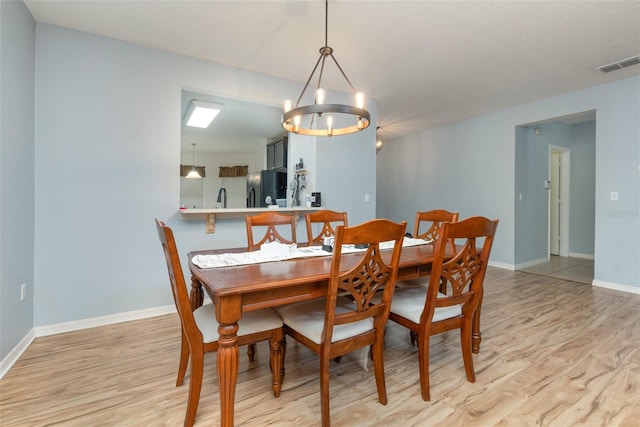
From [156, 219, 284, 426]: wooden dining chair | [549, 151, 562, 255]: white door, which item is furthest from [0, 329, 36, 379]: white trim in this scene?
[549, 151, 562, 255]: white door

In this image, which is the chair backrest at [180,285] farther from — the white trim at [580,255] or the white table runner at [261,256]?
the white trim at [580,255]

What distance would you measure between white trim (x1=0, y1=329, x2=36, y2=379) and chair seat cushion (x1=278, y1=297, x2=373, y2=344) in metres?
1.76

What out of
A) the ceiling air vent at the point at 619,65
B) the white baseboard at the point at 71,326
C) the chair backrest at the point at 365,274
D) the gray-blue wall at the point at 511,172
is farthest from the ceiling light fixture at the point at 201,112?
the ceiling air vent at the point at 619,65

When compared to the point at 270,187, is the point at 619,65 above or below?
above

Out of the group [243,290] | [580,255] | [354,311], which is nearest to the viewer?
[243,290]

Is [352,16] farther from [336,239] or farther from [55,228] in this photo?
[55,228]

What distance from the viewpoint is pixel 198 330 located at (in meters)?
1.45

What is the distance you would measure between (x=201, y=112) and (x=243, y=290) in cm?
379

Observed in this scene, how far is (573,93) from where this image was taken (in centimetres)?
411

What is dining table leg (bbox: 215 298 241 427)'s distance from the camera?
51.1 inches

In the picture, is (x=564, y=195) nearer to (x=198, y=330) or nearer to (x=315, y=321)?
(x=315, y=321)

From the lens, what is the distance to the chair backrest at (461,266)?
1.60m

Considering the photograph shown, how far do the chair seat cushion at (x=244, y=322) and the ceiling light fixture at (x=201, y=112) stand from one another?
122 inches

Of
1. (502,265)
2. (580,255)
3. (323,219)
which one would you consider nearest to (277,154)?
(323,219)
